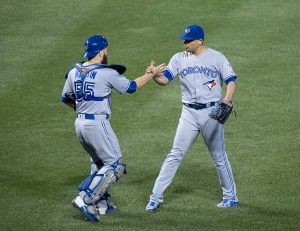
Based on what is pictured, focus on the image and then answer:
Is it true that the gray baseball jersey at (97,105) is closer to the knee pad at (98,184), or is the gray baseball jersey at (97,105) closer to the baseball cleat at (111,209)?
the knee pad at (98,184)

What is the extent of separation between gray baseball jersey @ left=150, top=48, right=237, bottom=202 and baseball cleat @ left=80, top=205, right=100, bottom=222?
0.85m

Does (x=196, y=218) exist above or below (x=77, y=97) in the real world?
below

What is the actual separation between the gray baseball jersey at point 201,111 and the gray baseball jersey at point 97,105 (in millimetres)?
768

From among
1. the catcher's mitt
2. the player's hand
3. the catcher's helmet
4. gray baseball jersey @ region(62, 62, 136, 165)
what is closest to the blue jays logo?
the catcher's mitt

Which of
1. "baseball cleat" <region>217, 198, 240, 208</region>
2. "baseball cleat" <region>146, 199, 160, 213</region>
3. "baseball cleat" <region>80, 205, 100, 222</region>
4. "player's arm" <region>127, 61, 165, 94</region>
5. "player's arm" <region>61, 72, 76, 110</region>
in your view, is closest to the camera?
"baseball cleat" <region>80, 205, 100, 222</region>

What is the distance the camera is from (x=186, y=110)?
10.7 m

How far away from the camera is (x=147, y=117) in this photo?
13.9m

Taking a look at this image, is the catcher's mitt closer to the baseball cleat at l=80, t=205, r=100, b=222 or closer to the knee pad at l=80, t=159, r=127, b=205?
the knee pad at l=80, t=159, r=127, b=205

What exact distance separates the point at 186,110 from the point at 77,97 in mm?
1399

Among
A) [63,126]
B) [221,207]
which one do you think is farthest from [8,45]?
[221,207]

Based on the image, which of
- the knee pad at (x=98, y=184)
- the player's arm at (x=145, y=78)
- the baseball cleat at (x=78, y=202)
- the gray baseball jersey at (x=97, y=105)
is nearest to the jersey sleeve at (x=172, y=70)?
the player's arm at (x=145, y=78)

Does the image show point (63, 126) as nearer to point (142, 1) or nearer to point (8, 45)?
point (8, 45)

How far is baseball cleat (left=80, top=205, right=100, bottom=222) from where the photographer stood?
10016 millimetres

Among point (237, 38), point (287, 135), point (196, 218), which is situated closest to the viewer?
point (196, 218)
